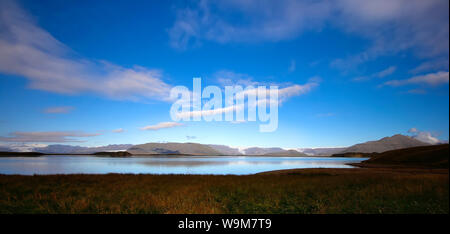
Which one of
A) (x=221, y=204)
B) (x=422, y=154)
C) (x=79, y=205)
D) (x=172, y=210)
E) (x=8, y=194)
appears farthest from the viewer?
(x=422, y=154)

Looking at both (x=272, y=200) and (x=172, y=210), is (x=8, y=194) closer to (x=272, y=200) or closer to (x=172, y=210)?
(x=172, y=210)

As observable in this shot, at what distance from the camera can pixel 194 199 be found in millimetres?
13531
